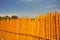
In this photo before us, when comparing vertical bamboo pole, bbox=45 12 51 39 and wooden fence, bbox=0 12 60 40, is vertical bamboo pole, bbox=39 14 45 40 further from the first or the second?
vertical bamboo pole, bbox=45 12 51 39

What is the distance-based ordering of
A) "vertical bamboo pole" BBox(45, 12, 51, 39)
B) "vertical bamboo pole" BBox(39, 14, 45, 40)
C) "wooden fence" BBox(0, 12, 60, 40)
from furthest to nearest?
"vertical bamboo pole" BBox(39, 14, 45, 40) < "vertical bamboo pole" BBox(45, 12, 51, 39) < "wooden fence" BBox(0, 12, 60, 40)

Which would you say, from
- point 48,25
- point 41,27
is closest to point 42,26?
point 41,27

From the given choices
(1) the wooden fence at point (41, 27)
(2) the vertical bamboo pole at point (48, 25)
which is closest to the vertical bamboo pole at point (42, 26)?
(1) the wooden fence at point (41, 27)

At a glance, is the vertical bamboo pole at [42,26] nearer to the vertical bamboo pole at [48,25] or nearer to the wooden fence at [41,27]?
the wooden fence at [41,27]

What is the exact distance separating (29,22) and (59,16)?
8.85 ft

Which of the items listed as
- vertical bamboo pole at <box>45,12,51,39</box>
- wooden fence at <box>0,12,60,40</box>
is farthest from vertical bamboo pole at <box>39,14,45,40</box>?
vertical bamboo pole at <box>45,12,51,39</box>

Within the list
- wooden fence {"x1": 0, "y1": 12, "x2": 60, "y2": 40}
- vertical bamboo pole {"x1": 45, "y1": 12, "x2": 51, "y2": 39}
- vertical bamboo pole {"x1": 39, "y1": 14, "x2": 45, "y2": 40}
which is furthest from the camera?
vertical bamboo pole {"x1": 39, "y1": 14, "x2": 45, "y2": 40}

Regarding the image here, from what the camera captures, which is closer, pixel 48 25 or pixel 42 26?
pixel 48 25

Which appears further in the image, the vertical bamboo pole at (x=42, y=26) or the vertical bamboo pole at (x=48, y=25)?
the vertical bamboo pole at (x=42, y=26)

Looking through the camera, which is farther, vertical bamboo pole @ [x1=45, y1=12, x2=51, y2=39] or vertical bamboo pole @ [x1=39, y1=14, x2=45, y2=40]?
vertical bamboo pole @ [x1=39, y1=14, x2=45, y2=40]

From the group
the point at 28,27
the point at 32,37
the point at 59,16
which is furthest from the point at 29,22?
the point at 59,16

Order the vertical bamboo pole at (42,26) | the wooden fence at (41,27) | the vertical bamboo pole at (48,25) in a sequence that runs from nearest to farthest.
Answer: the wooden fence at (41,27) → the vertical bamboo pole at (48,25) → the vertical bamboo pole at (42,26)

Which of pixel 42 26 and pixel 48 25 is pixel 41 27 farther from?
pixel 48 25

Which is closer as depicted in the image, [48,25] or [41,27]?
[48,25]
